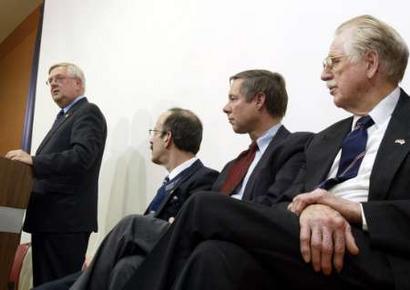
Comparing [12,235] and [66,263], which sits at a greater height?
[12,235]

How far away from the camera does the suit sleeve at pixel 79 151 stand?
2.48 metres

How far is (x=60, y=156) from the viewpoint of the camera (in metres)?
2.53

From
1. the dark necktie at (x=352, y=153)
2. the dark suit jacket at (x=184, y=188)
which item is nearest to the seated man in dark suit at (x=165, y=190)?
the dark suit jacket at (x=184, y=188)

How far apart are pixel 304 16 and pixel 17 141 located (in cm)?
362

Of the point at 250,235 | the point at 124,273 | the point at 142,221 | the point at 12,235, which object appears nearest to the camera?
the point at 250,235

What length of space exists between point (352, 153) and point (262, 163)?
0.45 metres

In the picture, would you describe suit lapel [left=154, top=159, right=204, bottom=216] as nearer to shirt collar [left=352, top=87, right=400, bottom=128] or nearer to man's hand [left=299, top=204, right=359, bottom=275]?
shirt collar [left=352, top=87, right=400, bottom=128]

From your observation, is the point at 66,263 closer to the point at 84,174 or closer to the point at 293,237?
the point at 84,174

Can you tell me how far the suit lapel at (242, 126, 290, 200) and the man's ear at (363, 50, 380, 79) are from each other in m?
0.39

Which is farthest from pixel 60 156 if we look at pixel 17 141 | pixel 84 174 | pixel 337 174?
pixel 17 141

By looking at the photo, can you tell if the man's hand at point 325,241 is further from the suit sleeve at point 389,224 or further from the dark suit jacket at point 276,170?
the dark suit jacket at point 276,170

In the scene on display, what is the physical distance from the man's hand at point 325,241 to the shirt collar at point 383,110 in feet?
1.49

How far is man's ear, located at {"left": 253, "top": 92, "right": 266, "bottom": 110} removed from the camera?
6.92 ft

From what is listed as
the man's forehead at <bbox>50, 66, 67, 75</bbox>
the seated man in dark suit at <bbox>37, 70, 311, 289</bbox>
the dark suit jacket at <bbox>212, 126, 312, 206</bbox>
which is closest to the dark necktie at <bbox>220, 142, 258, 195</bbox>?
the seated man in dark suit at <bbox>37, 70, 311, 289</bbox>
